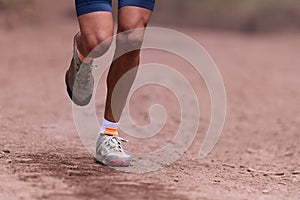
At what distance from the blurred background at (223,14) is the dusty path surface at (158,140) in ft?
9.92

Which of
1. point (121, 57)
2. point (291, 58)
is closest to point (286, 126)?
point (121, 57)

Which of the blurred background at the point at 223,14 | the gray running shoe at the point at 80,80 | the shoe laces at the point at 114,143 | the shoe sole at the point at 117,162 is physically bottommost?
the shoe sole at the point at 117,162

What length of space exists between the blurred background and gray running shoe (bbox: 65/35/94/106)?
1229 cm

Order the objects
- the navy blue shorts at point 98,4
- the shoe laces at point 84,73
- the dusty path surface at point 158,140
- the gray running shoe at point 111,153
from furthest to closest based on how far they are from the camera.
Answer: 1. the shoe laces at point 84,73
2. the gray running shoe at point 111,153
3. the navy blue shorts at point 98,4
4. the dusty path surface at point 158,140

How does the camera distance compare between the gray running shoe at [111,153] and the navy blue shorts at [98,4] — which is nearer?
the navy blue shorts at [98,4]

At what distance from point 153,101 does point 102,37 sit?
4.47m

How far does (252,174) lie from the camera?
5074 mm

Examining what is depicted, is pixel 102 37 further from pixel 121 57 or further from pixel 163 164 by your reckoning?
pixel 163 164

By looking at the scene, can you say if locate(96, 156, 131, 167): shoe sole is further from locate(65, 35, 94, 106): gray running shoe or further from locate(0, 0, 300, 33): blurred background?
locate(0, 0, 300, 33): blurred background

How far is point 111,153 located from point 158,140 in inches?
81.8

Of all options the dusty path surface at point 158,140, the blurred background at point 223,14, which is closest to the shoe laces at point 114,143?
the dusty path surface at point 158,140

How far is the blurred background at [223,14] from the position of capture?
17656 millimetres

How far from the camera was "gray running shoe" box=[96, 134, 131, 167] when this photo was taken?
4582mm

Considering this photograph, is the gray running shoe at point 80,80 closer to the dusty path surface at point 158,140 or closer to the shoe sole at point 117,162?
the dusty path surface at point 158,140
